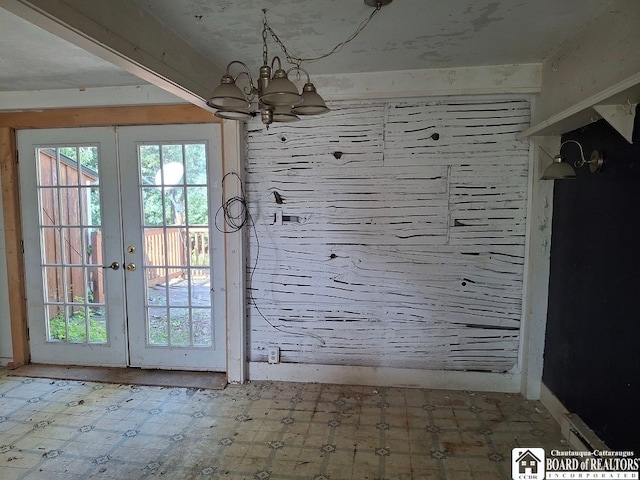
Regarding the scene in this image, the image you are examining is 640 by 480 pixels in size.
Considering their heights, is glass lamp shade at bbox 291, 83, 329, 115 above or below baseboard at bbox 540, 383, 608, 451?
above

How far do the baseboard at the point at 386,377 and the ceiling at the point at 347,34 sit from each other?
233 centimetres

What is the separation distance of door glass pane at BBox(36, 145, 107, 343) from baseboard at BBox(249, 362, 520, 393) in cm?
157

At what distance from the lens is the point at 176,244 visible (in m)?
3.33

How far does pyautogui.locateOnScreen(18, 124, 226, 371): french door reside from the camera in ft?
10.8

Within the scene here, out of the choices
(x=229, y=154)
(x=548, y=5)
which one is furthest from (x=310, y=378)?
(x=548, y=5)

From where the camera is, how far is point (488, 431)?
2541 mm

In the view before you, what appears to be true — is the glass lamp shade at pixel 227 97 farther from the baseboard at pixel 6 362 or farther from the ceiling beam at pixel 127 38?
the baseboard at pixel 6 362

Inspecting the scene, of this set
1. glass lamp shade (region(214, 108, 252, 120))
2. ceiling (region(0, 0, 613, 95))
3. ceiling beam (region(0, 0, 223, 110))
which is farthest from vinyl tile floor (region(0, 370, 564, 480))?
ceiling (region(0, 0, 613, 95))

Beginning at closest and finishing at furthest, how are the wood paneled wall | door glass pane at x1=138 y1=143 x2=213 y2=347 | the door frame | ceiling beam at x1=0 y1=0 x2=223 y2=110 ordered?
ceiling beam at x1=0 y1=0 x2=223 y2=110, the wood paneled wall, the door frame, door glass pane at x1=138 y1=143 x2=213 y2=347

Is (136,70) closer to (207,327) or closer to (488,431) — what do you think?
(207,327)

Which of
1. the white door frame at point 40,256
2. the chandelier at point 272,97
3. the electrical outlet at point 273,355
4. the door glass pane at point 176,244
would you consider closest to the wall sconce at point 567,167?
the chandelier at point 272,97

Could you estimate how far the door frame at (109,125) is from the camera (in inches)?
124

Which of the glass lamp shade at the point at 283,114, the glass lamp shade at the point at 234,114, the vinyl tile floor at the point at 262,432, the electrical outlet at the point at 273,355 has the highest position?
the glass lamp shade at the point at 283,114

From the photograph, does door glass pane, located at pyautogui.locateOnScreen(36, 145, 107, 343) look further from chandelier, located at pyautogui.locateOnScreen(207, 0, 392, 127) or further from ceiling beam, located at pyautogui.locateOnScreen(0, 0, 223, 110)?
chandelier, located at pyautogui.locateOnScreen(207, 0, 392, 127)
